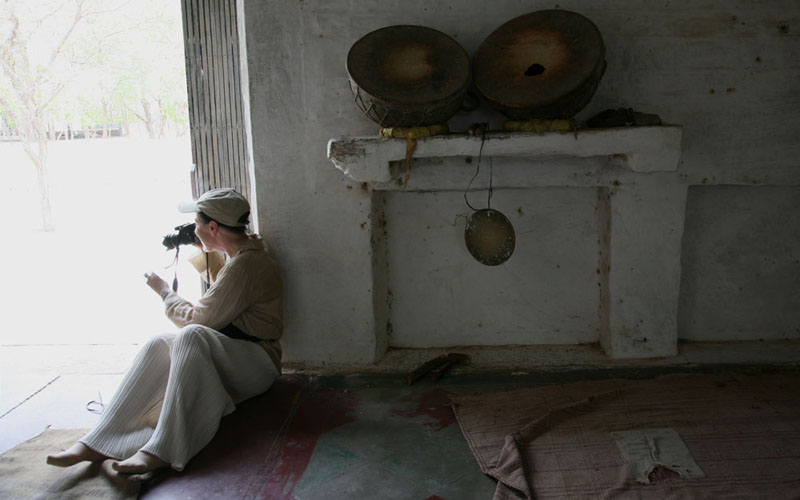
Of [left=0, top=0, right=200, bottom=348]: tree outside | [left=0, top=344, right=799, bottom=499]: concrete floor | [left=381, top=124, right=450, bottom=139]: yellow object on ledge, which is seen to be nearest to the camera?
[left=0, top=344, right=799, bottom=499]: concrete floor

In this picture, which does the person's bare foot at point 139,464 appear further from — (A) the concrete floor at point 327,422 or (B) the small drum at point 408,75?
(B) the small drum at point 408,75

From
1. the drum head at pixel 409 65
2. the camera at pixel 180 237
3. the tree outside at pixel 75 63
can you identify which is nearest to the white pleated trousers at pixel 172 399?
the camera at pixel 180 237

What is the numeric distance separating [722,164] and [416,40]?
1.93m

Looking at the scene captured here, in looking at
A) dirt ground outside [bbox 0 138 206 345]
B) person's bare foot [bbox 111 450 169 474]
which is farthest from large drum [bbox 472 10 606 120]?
dirt ground outside [bbox 0 138 206 345]

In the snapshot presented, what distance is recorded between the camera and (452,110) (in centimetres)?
337

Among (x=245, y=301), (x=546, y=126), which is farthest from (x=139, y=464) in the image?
(x=546, y=126)

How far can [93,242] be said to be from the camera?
9.08 meters

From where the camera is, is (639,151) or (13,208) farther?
(13,208)

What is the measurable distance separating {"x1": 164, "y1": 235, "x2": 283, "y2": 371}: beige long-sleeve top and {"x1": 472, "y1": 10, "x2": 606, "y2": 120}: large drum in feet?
4.94

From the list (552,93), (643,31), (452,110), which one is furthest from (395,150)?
(643,31)

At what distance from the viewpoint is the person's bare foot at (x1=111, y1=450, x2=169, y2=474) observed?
264 centimetres

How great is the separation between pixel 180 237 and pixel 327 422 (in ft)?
4.26

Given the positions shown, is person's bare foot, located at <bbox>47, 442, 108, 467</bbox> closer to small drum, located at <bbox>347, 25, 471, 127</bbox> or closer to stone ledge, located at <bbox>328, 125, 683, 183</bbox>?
stone ledge, located at <bbox>328, 125, 683, 183</bbox>

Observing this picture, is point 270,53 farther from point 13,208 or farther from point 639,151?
point 13,208
